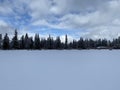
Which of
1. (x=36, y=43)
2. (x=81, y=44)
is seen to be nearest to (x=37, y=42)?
(x=36, y=43)

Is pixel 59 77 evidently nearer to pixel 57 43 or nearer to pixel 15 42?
pixel 15 42

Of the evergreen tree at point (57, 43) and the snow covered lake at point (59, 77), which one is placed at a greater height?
the evergreen tree at point (57, 43)

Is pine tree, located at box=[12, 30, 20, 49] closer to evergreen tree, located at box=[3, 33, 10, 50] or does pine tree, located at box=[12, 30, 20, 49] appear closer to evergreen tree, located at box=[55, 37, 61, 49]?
evergreen tree, located at box=[3, 33, 10, 50]

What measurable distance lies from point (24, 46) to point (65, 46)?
22.5 metres

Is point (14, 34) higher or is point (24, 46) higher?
point (14, 34)

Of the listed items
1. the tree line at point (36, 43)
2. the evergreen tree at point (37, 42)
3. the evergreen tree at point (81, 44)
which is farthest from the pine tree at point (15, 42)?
the evergreen tree at point (81, 44)

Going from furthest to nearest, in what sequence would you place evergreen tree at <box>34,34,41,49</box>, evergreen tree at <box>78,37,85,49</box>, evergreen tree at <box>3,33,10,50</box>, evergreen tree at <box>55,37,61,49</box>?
1. evergreen tree at <box>78,37,85,49</box>
2. evergreen tree at <box>55,37,61,49</box>
3. evergreen tree at <box>34,34,41,49</box>
4. evergreen tree at <box>3,33,10,50</box>

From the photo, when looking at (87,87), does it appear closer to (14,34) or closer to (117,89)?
(117,89)

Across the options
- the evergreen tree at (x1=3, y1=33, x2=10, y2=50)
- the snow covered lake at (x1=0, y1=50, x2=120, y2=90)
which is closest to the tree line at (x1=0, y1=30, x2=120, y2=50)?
the evergreen tree at (x1=3, y1=33, x2=10, y2=50)

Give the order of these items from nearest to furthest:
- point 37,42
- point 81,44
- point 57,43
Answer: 1. point 37,42
2. point 57,43
3. point 81,44

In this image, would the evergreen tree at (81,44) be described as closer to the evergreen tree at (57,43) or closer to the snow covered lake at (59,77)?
the evergreen tree at (57,43)

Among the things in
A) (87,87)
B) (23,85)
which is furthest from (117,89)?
(23,85)

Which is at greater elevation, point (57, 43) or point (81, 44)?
point (57, 43)

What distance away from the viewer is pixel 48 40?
81.5m
